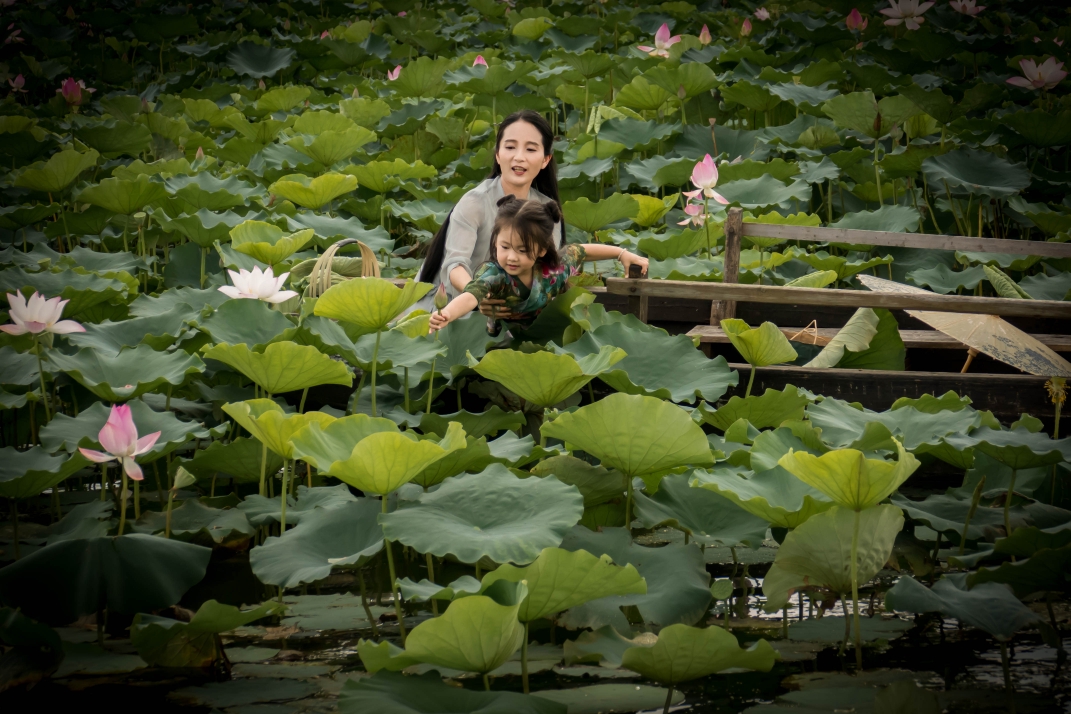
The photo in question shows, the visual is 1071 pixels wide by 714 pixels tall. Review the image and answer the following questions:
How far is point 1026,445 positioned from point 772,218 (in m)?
1.79

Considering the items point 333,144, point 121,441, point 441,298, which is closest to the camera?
point 121,441

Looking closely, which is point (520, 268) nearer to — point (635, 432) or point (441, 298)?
point (441, 298)

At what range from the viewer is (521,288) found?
2.69 meters

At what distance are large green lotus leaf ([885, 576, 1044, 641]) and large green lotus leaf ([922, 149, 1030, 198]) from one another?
2567 mm

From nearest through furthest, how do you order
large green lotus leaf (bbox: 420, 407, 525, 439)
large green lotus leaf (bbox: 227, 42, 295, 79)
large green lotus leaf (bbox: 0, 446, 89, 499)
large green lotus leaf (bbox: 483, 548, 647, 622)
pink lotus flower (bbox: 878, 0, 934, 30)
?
large green lotus leaf (bbox: 483, 548, 647, 622)
large green lotus leaf (bbox: 0, 446, 89, 499)
large green lotus leaf (bbox: 420, 407, 525, 439)
pink lotus flower (bbox: 878, 0, 934, 30)
large green lotus leaf (bbox: 227, 42, 295, 79)

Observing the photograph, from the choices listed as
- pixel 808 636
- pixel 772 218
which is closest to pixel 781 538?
pixel 808 636

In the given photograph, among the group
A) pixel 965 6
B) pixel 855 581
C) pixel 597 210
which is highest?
pixel 965 6

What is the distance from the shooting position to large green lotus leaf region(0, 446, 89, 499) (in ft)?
5.93

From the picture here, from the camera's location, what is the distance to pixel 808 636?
163 cm

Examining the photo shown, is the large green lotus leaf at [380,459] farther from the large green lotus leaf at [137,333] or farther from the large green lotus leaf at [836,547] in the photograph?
the large green lotus leaf at [137,333]

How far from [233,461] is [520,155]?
1.37 m

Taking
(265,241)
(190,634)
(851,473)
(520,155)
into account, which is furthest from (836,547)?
(265,241)

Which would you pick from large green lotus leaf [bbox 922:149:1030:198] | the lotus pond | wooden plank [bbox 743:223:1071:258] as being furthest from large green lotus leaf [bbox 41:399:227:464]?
large green lotus leaf [bbox 922:149:1030:198]

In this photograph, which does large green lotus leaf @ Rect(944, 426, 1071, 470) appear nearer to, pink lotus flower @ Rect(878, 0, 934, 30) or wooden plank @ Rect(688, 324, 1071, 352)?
Answer: wooden plank @ Rect(688, 324, 1071, 352)
